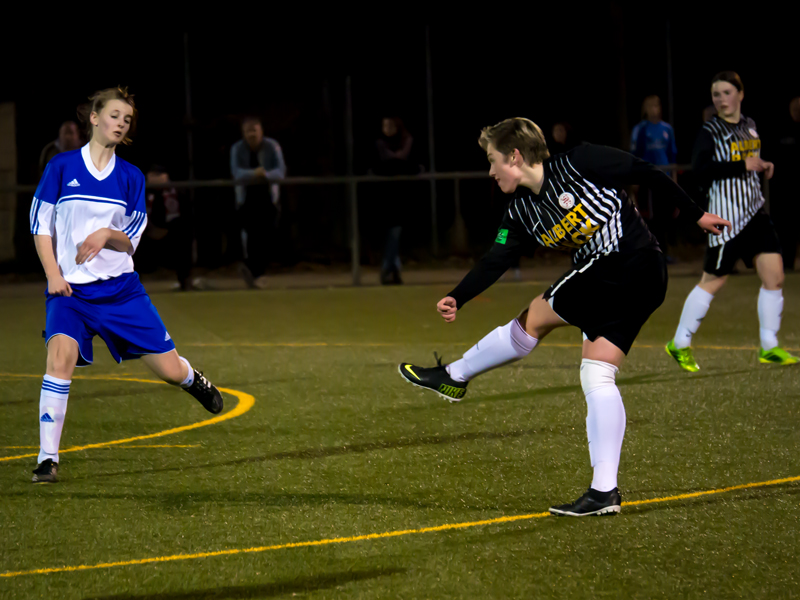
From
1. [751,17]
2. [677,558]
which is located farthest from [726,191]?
[751,17]

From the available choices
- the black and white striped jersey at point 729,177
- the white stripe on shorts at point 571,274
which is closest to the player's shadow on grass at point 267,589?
the white stripe on shorts at point 571,274

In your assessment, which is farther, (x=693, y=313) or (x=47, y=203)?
(x=693, y=313)

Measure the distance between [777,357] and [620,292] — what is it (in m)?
4.09

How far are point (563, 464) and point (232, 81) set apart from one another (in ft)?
48.4

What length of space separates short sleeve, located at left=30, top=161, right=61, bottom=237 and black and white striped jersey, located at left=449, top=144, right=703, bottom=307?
6.71 ft

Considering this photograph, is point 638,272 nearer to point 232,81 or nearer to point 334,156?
point 334,156

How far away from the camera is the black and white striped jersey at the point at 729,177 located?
8250 millimetres

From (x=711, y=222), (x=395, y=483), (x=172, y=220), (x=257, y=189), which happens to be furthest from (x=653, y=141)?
(x=395, y=483)

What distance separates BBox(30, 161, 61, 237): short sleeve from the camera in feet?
18.2

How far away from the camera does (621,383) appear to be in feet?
26.6

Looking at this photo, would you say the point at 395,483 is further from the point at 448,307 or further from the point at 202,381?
the point at 202,381

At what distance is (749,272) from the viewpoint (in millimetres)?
15016

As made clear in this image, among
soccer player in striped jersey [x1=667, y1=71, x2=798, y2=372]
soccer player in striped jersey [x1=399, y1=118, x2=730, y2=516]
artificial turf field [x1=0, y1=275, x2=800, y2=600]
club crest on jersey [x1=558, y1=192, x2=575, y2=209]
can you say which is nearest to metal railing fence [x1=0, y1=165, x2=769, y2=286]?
artificial turf field [x1=0, y1=275, x2=800, y2=600]

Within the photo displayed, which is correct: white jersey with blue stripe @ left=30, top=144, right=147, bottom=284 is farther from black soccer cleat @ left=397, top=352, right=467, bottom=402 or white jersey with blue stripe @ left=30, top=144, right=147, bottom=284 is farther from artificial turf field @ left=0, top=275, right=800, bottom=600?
black soccer cleat @ left=397, top=352, right=467, bottom=402
